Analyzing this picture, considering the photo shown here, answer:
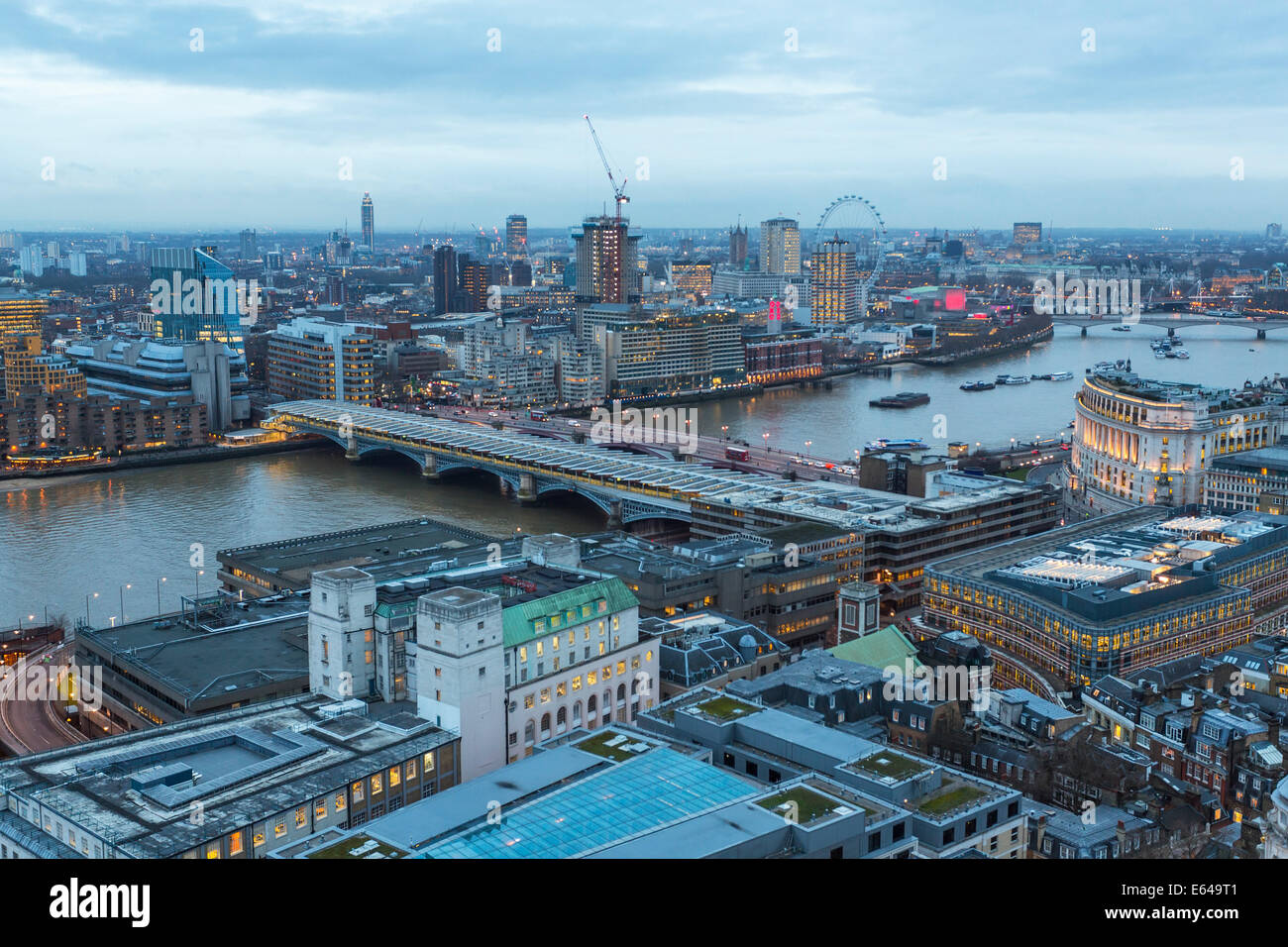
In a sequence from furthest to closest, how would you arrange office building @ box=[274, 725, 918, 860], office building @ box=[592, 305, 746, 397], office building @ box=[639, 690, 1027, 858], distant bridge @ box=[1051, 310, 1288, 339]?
distant bridge @ box=[1051, 310, 1288, 339] < office building @ box=[592, 305, 746, 397] < office building @ box=[639, 690, 1027, 858] < office building @ box=[274, 725, 918, 860]

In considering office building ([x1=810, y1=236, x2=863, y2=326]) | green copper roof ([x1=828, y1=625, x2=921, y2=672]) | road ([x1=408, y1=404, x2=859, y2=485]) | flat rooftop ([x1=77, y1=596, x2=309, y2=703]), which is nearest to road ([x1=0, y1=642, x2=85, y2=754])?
flat rooftop ([x1=77, y1=596, x2=309, y2=703])

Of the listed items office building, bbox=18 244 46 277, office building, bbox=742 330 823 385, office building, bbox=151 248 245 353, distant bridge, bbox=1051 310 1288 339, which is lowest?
office building, bbox=742 330 823 385

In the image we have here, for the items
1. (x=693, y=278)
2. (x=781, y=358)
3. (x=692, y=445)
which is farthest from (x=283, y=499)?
(x=693, y=278)

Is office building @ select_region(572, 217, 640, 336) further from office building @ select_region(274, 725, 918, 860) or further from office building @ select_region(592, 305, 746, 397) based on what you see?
office building @ select_region(274, 725, 918, 860)

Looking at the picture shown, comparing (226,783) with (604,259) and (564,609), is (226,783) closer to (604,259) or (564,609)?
(564,609)

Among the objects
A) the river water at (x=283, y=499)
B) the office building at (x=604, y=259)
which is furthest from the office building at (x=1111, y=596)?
the office building at (x=604, y=259)

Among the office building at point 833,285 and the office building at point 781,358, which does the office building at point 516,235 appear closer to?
the office building at point 833,285

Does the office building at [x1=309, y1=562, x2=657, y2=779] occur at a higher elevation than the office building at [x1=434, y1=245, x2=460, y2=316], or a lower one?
lower
